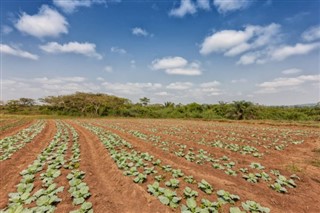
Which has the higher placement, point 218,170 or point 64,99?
point 64,99

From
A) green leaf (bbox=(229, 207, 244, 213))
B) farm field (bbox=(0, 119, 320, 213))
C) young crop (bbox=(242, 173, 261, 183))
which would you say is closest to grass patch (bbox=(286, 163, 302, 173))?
farm field (bbox=(0, 119, 320, 213))

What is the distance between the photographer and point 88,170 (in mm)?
6789

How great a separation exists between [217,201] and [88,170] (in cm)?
421

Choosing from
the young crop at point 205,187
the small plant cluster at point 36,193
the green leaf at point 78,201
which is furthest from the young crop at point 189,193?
the small plant cluster at point 36,193

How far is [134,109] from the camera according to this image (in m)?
55.6

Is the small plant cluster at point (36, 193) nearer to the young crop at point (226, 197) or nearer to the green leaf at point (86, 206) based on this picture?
the green leaf at point (86, 206)

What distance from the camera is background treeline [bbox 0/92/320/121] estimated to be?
42.3 m

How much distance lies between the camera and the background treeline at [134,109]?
42.3m

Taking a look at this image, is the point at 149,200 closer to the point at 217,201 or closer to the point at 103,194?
the point at 103,194

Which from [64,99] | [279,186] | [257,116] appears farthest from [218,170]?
[64,99]

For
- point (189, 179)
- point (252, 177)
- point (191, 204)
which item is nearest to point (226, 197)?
point (191, 204)

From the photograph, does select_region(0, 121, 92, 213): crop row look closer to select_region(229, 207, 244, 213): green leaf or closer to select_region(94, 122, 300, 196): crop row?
select_region(229, 207, 244, 213): green leaf

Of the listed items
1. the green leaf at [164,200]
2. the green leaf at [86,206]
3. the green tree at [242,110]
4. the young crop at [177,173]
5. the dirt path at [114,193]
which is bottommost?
the dirt path at [114,193]

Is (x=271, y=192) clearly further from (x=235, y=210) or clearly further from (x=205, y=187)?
(x=235, y=210)
